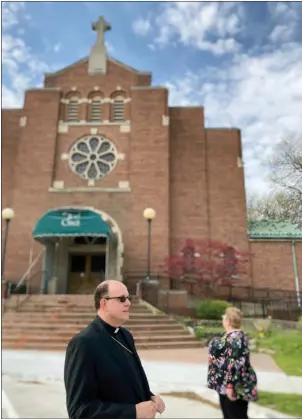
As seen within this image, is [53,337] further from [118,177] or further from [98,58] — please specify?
[98,58]

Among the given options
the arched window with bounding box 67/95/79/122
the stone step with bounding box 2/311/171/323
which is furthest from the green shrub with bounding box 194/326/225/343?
the arched window with bounding box 67/95/79/122

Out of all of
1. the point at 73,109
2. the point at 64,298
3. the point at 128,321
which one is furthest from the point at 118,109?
the point at 128,321

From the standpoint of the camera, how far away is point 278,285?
18.8 metres

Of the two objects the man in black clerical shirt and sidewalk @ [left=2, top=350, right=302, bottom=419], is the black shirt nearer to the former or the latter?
the man in black clerical shirt

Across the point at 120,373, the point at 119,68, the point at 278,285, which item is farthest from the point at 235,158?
the point at 120,373

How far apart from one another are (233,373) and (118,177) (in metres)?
18.7

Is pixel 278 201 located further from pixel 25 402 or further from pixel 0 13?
pixel 25 402

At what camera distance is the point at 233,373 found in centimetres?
315

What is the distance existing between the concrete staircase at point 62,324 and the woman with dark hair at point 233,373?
3048 mm

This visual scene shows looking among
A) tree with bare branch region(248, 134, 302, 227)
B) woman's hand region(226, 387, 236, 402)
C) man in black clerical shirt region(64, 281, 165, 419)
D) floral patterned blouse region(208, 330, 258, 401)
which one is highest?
tree with bare branch region(248, 134, 302, 227)

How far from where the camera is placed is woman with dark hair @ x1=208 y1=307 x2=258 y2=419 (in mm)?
3105

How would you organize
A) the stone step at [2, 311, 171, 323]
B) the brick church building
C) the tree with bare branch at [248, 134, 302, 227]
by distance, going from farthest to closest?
the brick church building
the stone step at [2, 311, 171, 323]
the tree with bare branch at [248, 134, 302, 227]

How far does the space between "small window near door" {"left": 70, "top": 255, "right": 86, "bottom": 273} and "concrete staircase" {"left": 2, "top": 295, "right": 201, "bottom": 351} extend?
5.04m

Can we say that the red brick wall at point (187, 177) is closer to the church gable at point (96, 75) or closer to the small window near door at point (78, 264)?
the church gable at point (96, 75)
